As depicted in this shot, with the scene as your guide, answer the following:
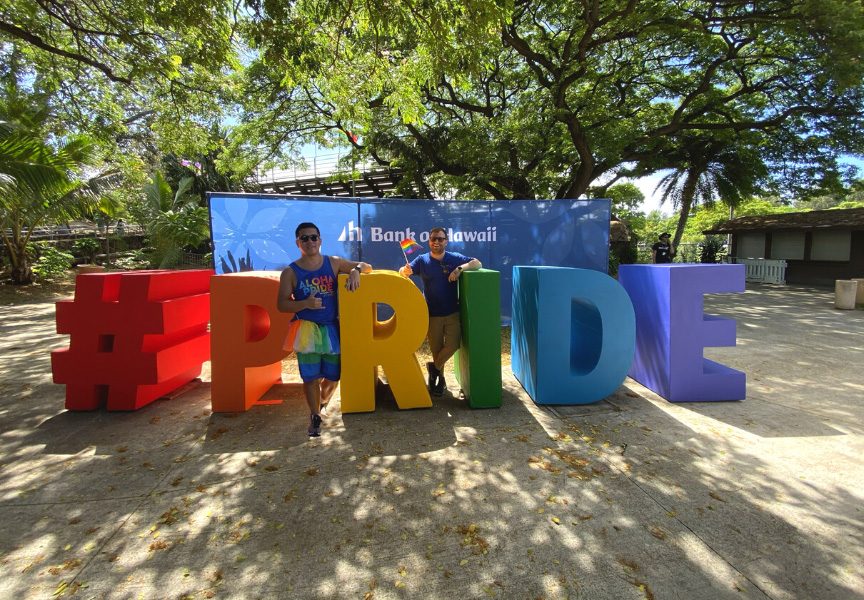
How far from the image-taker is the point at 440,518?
2.60 m

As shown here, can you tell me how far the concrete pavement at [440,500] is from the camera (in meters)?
2.14

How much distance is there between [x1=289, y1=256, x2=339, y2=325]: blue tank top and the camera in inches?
146

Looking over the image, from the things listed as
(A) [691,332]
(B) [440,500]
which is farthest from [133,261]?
(A) [691,332]

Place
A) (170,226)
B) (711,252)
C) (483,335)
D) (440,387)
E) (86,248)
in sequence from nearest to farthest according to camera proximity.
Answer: (483,335) < (440,387) < (170,226) < (86,248) < (711,252)

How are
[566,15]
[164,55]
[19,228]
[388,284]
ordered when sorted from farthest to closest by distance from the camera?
[19,228] → [566,15] → [164,55] → [388,284]

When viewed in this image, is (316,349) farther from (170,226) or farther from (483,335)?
(170,226)

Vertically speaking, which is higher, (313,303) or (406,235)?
(406,235)

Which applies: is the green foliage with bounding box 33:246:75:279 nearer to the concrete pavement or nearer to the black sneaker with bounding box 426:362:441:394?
the concrete pavement

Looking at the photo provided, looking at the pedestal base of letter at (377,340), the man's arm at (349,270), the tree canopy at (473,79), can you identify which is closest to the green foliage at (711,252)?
the tree canopy at (473,79)

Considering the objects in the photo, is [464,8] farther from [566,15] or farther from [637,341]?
[566,15]

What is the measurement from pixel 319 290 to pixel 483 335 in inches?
65.7

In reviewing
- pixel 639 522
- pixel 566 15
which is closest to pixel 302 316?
pixel 639 522

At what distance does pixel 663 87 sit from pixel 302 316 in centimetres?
1576

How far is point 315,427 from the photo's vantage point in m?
3.75
